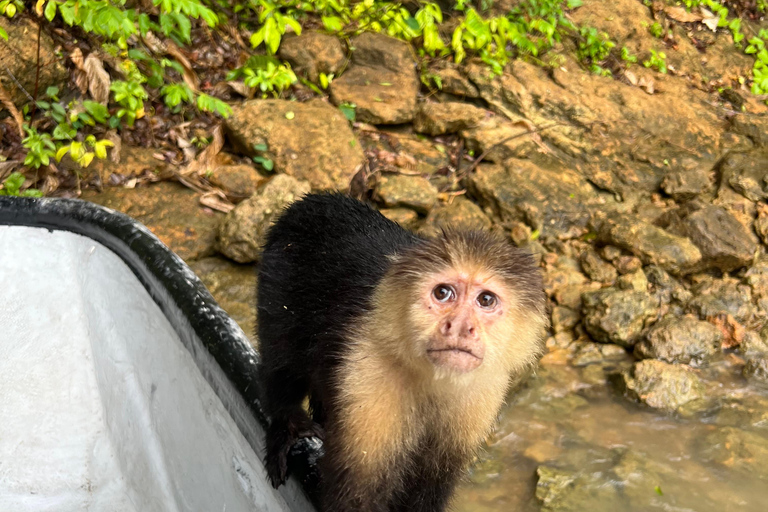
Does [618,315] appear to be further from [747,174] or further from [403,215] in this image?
[747,174]

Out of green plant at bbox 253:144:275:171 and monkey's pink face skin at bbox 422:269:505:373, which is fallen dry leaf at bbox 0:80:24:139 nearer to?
green plant at bbox 253:144:275:171

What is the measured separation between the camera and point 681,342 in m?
4.91

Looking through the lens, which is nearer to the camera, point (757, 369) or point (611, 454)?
point (611, 454)

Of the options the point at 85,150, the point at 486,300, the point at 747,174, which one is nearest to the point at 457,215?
the point at 85,150

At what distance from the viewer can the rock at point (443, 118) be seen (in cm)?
602

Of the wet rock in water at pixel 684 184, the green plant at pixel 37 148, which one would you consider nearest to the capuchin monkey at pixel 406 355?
the green plant at pixel 37 148

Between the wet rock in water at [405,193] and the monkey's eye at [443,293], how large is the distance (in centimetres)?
338

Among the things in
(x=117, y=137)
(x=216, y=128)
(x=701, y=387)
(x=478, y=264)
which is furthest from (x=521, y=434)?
(x=117, y=137)

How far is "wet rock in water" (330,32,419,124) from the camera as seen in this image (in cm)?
585

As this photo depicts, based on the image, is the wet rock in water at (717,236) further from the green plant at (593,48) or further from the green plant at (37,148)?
the green plant at (37,148)

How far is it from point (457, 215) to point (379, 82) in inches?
62.4

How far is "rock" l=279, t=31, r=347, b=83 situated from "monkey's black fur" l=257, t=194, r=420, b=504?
3.47 meters

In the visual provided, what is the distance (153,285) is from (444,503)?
1.32 meters

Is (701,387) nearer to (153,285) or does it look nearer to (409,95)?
(409,95)
